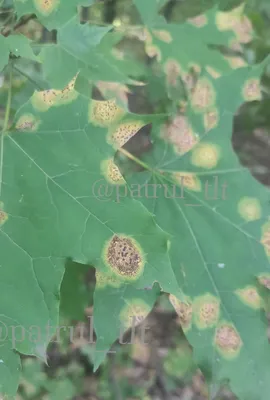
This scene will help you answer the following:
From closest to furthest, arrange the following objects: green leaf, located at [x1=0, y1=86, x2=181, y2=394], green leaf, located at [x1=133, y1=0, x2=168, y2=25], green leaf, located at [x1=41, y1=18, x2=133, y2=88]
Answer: green leaf, located at [x1=0, y1=86, x2=181, y2=394]
green leaf, located at [x1=41, y1=18, x2=133, y2=88]
green leaf, located at [x1=133, y1=0, x2=168, y2=25]

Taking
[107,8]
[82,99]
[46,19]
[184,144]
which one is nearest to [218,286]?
[184,144]

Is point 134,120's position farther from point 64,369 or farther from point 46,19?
point 64,369

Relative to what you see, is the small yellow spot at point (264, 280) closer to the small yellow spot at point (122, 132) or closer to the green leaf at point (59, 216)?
the green leaf at point (59, 216)

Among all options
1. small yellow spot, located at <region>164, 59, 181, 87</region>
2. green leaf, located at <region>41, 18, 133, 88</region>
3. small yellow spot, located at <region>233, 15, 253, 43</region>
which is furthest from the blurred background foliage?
green leaf, located at <region>41, 18, 133, 88</region>

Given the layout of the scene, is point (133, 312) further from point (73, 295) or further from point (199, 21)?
point (199, 21)

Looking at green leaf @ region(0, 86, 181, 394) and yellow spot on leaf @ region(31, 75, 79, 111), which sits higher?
yellow spot on leaf @ region(31, 75, 79, 111)

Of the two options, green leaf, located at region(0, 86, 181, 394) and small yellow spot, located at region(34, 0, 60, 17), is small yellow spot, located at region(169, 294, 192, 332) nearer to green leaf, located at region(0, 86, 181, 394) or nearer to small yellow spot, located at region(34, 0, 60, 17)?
green leaf, located at region(0, 86, 181, 394)
